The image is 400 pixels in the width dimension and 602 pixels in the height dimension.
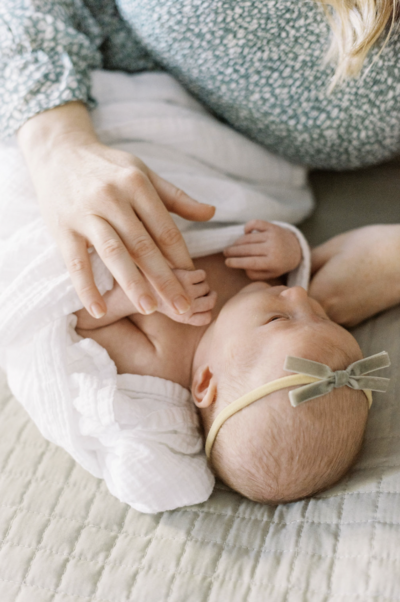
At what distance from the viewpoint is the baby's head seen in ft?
2.28

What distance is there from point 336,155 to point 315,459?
0.61 metres

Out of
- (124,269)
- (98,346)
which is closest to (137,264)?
(124,269)

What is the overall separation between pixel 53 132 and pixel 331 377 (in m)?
0.61

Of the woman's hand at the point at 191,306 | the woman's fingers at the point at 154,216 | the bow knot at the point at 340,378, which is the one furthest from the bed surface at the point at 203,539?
the woman's fingers at the point at 154,216

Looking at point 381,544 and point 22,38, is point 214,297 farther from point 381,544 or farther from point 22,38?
point 22,38

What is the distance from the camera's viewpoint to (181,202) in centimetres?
80

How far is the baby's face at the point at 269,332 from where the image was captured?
2.44ft

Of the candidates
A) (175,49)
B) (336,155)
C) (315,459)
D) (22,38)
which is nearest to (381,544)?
(315,459)

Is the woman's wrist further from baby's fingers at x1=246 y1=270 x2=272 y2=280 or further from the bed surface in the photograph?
the bed surface

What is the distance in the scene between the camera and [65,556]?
711 mm

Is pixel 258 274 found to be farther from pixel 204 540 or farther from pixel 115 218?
pixel 204 540

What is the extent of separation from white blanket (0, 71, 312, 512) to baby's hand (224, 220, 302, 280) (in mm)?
38

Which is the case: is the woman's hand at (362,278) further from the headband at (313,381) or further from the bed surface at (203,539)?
the headband at (313,381)

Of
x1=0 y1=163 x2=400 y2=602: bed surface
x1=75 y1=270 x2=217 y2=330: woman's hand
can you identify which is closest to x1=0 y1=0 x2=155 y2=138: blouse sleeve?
x1=75 y1=270 x2=217 y2=330: woman's hand
